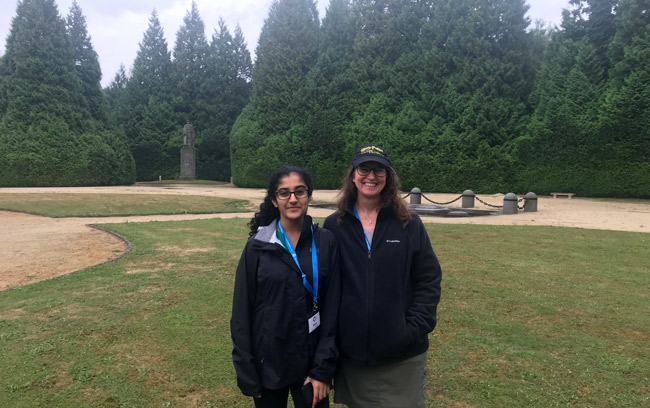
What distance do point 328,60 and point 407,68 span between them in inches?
243

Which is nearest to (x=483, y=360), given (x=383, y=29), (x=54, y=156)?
(x=383, y=29)

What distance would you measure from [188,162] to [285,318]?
39066 millimetres

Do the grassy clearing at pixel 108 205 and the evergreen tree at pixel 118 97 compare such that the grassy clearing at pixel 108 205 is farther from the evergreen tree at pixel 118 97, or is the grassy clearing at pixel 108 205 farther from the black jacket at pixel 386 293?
the evergreen tree at pixel 118 97

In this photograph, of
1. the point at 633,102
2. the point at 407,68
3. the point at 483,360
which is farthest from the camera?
the point at 407,68

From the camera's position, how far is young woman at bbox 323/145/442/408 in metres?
2.04

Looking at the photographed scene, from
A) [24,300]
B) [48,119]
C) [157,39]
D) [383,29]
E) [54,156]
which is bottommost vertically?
[24,300]

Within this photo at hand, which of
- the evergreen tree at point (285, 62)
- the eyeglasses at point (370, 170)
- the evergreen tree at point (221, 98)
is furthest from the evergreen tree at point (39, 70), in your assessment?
the eyeglasses at point (370, 170)

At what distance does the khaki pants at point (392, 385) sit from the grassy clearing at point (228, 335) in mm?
1129

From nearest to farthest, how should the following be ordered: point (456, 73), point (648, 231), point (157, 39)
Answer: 1. point (648, 231)
2. point (456, 73)
3. point (157, 39)

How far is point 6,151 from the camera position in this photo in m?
28.0

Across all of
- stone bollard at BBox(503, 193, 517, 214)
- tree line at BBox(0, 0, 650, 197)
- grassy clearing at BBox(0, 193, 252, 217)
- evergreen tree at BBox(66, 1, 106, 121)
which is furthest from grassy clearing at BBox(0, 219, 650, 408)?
evergreen tree at BBox(66, 1, 106, 121)

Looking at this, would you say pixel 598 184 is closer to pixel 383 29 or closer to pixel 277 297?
pixel 383 29

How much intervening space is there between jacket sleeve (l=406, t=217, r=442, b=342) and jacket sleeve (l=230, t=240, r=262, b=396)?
0.73 m

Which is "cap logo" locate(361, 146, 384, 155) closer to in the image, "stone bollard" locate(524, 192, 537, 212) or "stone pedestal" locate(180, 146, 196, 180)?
"stone bollard" locate(524, 192, 537, 212)
